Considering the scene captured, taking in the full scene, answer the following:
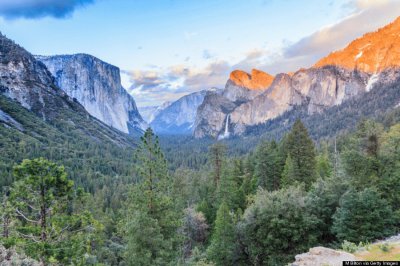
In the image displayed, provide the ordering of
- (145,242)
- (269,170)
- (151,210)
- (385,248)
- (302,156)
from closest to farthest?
(385,248) → (145,242) → (151,210) → (302,156) → (269,170)

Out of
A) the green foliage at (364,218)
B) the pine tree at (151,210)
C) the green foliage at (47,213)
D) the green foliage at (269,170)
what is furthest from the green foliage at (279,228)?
the green foliage at (47,213)

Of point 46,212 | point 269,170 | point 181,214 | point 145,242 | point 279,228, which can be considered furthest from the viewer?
point 269,170

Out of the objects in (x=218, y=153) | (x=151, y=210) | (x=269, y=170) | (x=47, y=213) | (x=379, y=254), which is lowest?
(x=379, y=254)

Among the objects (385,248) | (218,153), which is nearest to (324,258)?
(385,248)

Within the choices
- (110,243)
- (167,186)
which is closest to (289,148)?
(167,186)

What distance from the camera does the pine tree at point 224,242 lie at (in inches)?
1045

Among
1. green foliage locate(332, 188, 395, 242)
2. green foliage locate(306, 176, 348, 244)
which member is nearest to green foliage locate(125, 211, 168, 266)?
green foliage locate(306, 176, 348, 244)

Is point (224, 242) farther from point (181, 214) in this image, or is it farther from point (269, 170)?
point (269, 170)

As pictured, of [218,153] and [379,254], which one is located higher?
[218,153]

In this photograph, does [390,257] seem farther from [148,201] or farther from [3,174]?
[3,174]

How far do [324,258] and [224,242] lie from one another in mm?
14916

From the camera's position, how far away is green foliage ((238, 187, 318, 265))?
907 inches

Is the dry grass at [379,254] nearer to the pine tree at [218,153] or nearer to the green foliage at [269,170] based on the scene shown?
the green foliage at [269,170]

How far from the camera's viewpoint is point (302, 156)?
36.6m
